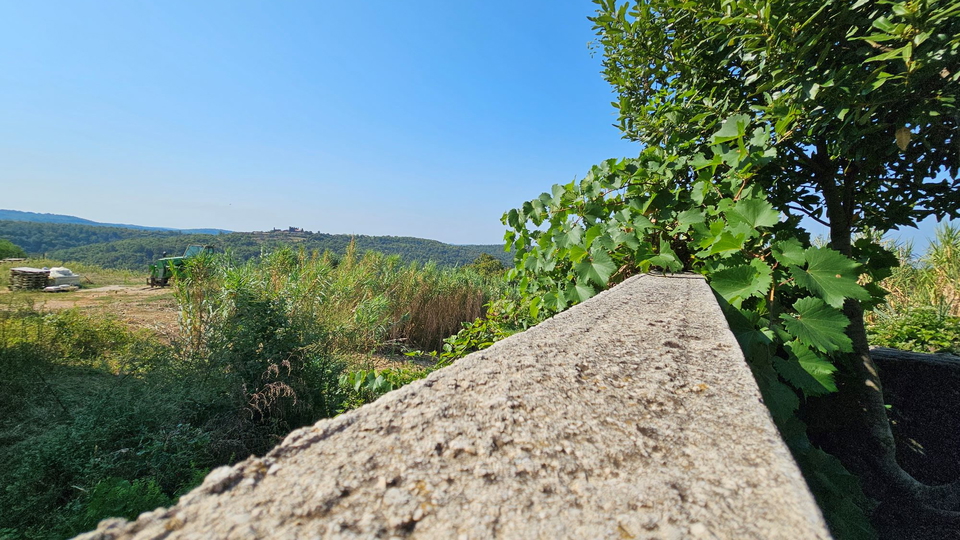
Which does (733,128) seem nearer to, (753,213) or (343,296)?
(753,213)

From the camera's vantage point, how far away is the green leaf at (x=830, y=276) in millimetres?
1321

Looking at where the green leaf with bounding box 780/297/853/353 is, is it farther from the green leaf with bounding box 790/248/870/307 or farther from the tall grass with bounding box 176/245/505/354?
the tall grass with bounding box 176/245/505/354

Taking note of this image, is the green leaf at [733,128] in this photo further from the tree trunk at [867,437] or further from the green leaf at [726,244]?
the tree trunk at [867,437]

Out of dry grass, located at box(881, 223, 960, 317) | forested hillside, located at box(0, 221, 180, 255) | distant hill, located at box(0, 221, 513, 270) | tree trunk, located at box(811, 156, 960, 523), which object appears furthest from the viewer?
forested hillside, located at box(0, 221, 180, 255)

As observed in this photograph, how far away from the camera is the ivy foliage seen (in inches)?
51.6

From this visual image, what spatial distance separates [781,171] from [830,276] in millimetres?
1050

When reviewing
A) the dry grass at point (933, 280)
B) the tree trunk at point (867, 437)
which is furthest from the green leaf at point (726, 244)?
the dry grass at point (933, 280)

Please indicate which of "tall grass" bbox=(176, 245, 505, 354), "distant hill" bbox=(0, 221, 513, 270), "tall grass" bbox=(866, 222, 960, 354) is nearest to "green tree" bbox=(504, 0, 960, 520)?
"tall grass" bbox=(176, 245, 505, 354)

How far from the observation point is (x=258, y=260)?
6.16m

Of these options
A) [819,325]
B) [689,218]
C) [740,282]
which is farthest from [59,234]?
[819,325]

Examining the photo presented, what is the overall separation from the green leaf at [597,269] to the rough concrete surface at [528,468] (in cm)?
112

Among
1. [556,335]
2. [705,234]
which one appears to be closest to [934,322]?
[705,234]

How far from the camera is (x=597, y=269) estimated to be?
203 centimetres

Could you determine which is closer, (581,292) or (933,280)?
(581,292)
